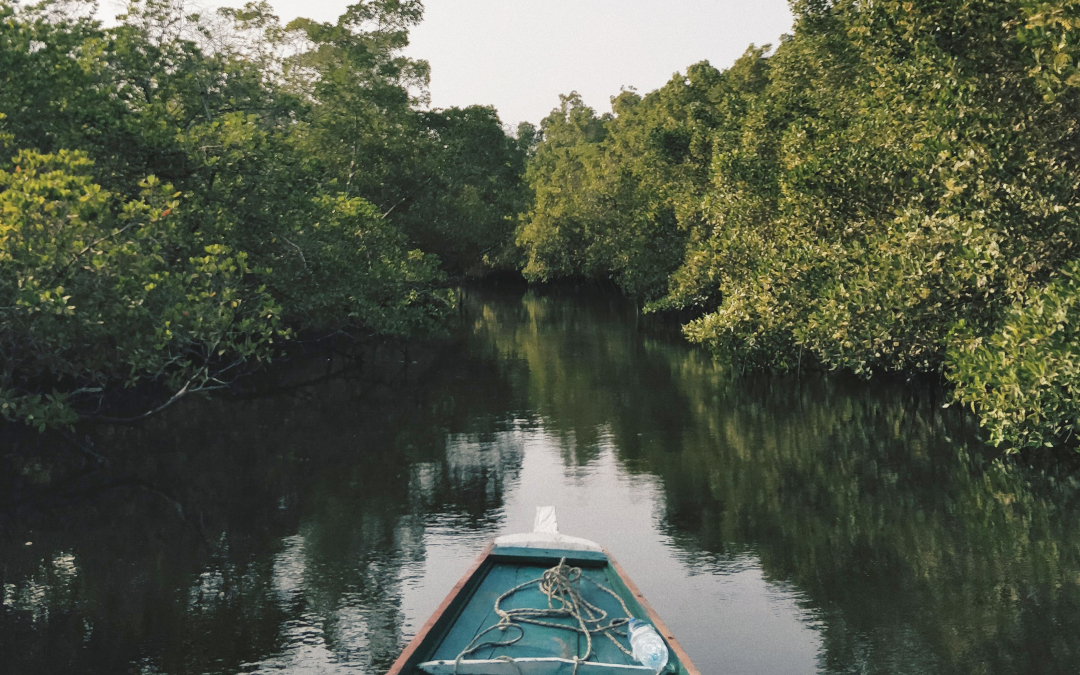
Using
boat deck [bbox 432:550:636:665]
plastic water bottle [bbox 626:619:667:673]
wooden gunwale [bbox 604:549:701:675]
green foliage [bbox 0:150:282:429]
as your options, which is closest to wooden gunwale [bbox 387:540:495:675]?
boat deck [bbox 432:550:636:665]

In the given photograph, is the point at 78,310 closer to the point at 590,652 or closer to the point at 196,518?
the point at 196,518

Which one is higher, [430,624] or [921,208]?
[921,208]

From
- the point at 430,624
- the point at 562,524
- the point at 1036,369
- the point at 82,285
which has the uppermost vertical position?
the point at 82,285

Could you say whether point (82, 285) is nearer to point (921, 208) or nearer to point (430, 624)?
point (430, 624)

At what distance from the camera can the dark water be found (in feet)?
33.9

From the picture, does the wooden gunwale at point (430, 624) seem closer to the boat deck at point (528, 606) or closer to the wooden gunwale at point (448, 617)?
the wooden gunwale at point (448, 617)

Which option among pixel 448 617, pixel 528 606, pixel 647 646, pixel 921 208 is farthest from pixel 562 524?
pixel 921 208

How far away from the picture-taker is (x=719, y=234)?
3350 cm

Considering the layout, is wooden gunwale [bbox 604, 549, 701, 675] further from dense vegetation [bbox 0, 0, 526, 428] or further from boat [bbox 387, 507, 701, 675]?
dense vegetation [bbox 0, 0, 526, 428]

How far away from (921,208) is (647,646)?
51.2ft

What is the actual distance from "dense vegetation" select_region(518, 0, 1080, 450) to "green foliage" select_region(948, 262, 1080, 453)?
0.10ft

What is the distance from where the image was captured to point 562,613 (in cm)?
877

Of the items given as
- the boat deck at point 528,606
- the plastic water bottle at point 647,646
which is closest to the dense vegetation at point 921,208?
the boat deck at point 528,606

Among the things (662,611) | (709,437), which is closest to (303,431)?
(709,437)
